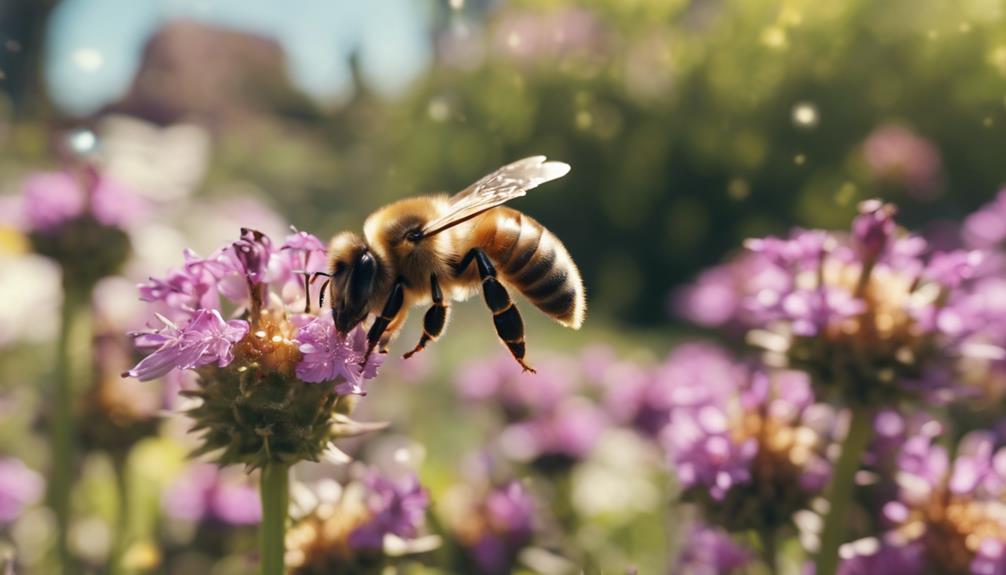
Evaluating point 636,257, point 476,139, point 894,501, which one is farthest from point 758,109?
point 894,501

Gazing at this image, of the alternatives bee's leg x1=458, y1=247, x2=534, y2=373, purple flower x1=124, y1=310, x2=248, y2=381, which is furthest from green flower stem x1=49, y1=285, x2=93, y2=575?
purple flower x1=124, y1=310, x2=248, y2=381

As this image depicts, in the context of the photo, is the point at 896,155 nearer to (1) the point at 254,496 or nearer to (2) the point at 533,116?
(2) the point at 533,116

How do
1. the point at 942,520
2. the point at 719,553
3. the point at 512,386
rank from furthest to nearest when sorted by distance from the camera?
the point at 512,386, the point at 719,553, the point at 942,520

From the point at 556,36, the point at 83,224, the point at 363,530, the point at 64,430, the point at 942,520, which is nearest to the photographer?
the point at 363,530

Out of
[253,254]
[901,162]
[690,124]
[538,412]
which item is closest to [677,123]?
[690,124]

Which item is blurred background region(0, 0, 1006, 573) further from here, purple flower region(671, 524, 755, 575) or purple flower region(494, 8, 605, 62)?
purple flower region(671, 524, 755, 575)

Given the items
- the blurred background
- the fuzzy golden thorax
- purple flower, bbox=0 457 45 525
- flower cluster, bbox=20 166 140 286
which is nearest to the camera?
the fuzzy golden thorax

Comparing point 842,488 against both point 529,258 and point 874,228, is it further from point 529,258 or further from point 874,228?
point 529,258

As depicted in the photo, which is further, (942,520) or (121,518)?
(121,518)
